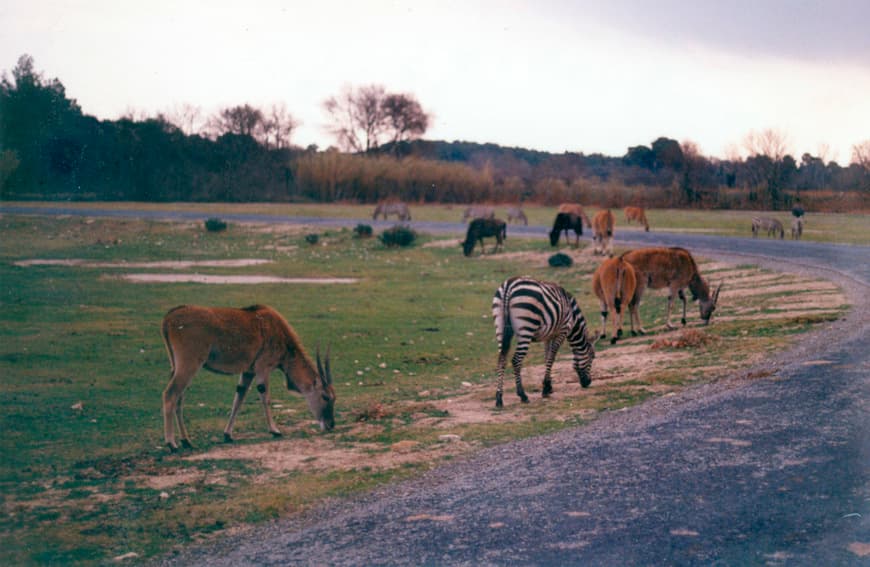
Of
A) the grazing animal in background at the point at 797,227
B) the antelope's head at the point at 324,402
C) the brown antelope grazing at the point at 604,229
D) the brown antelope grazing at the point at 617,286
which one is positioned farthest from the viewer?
the grazing animal in background at the point at 797,227

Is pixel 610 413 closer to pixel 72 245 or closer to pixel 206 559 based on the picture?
pixel 206 559

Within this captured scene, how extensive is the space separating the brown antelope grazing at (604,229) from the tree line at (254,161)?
13.9ft

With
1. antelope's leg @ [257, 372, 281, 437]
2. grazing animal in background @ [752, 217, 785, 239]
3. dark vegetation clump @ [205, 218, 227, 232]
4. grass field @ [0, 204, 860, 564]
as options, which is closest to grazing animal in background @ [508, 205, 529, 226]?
grazing animal in background @ [752, 217, 785, 239]

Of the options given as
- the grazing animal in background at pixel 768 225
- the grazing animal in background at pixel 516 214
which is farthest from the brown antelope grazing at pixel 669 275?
the grazing animal in background at pixel 516 214

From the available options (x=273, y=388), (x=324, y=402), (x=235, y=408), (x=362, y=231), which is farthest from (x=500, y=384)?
(x=362, y=231)

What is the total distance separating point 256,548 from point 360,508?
111 cm

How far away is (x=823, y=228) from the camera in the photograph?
3234cm

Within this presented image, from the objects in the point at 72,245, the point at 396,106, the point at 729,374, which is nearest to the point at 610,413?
the point at 729,374

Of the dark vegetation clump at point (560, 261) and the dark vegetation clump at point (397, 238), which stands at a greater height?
the dark vegetation clump at point (397, 238)

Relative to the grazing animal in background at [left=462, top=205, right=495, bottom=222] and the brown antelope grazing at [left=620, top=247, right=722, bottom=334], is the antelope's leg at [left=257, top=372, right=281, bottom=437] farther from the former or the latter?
the grazing animal in background at [left=462, top=205, right=495, bottom=222]

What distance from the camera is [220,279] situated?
84.6 feet

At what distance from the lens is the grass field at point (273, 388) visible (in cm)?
830

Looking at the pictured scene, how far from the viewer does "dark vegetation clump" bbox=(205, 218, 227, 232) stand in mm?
33328

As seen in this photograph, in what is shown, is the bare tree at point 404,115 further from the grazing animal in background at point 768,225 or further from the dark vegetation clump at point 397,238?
the grazing animal in background at point 768,225
